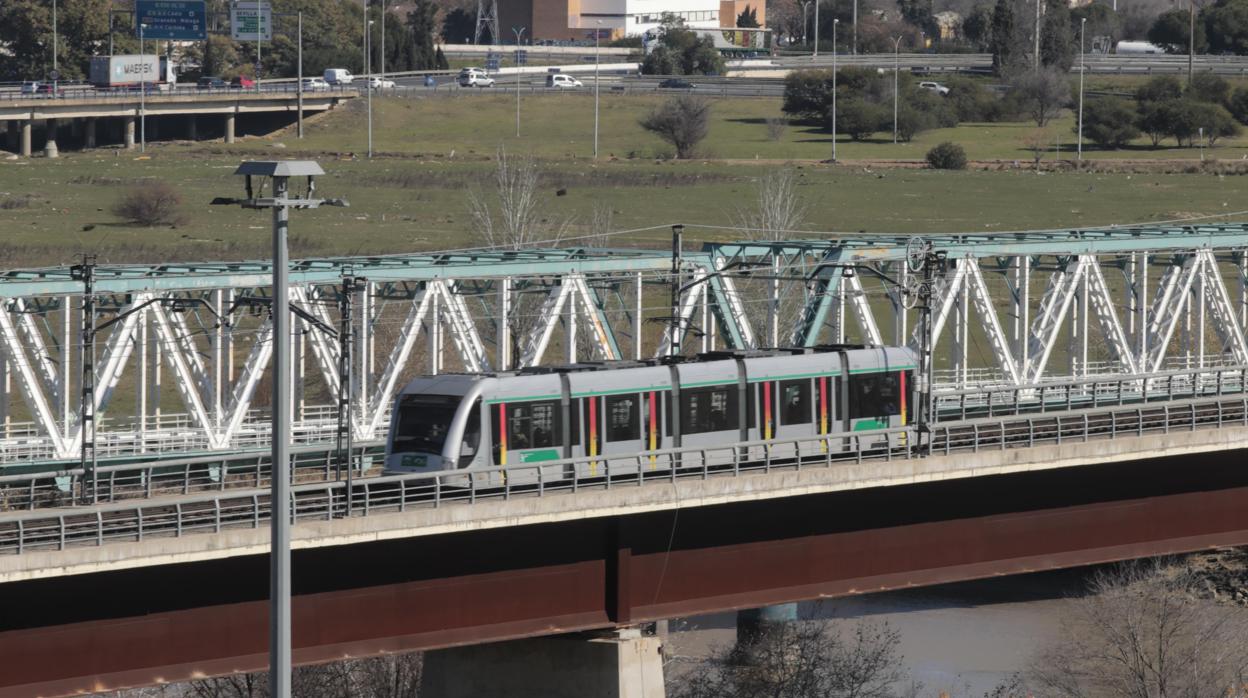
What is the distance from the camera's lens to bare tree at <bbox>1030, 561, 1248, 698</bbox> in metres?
44.8

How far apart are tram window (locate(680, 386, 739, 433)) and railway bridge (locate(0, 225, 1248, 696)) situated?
0.72 metres

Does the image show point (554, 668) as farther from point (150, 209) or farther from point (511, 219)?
point (150, 209)

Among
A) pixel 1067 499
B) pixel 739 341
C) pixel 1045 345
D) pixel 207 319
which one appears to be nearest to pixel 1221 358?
pixel 1045 345

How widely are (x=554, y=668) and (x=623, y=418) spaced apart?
16.0 ft

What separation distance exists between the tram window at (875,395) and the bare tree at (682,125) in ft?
320

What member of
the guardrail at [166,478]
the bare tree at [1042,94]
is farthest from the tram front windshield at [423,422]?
the bare tree at [1042,94]

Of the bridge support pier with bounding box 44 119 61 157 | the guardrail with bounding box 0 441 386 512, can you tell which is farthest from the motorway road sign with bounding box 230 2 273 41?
the guardrail with bounding box 0 441 386 512

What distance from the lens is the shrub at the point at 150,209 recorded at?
4026 inches

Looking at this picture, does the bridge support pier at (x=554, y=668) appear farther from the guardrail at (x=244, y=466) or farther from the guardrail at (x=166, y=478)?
the guardrail at (x=166, y=478)

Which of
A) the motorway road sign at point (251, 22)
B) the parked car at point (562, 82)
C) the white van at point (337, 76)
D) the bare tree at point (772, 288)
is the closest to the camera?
the bare tree at point (772, 288)

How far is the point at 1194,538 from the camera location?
4444 centimetres

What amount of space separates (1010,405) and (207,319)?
28.8 m

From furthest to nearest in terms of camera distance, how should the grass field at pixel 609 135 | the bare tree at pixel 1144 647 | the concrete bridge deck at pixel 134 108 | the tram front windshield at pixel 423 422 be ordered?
the concrete bridge deck at pixel 134 108, the grass field at pixel 609 135, the bare tree at pixel 1144 647, the tram front windshield at pixel 423 422

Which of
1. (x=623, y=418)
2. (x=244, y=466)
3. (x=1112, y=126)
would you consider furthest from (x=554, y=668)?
(x=1112, y=126)
